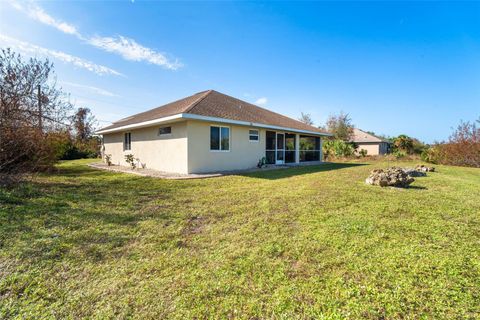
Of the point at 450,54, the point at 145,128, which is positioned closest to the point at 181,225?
the point at 145,128

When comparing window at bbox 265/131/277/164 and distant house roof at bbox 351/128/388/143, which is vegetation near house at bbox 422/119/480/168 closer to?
distant house roof at bbox 351/128/388/143

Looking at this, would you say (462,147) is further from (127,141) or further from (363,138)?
(127,141)

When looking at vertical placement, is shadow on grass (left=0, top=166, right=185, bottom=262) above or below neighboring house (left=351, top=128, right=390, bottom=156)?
below

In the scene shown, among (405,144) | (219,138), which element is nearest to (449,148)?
(405,144)

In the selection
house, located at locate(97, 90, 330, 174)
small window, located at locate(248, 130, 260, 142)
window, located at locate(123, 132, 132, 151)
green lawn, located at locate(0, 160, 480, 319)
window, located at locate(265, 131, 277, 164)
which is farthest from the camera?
window, located at locate(123, 132, 132, 151)

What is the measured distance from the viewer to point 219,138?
1094cm

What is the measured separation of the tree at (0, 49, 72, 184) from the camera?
6.32 meters

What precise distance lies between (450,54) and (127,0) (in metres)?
20.5

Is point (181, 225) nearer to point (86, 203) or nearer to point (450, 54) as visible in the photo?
point (86, 203)

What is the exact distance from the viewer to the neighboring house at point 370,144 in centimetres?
3219

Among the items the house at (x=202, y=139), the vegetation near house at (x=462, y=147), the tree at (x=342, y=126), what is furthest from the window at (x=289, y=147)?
the tree at (x=342, y=126)

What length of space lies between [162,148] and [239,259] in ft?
31.6

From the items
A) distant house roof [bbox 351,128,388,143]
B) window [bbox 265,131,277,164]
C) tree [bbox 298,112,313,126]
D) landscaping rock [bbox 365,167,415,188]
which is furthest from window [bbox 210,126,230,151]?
tree [bbox 298,112,313,126]

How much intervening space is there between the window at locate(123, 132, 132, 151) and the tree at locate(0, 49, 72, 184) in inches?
240
